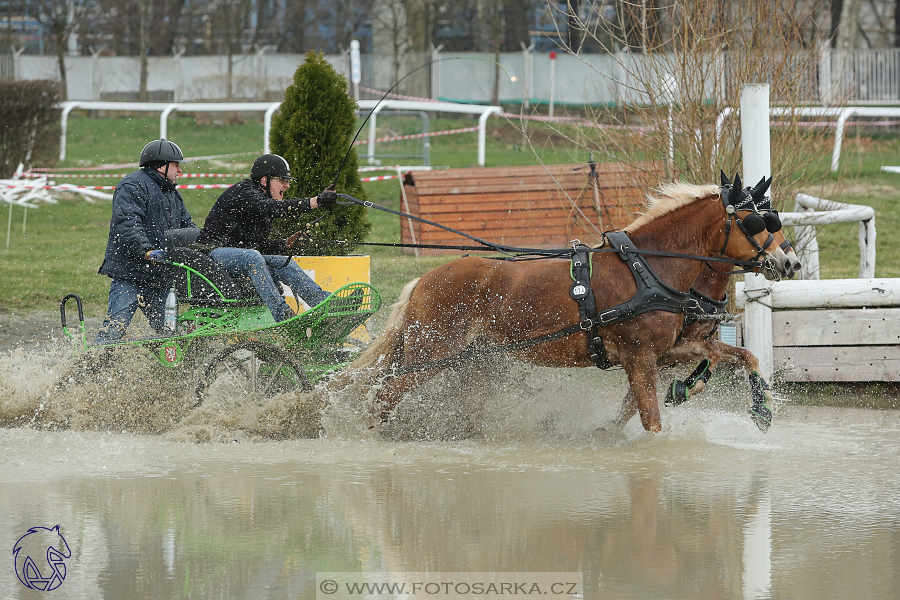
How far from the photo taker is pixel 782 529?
4.76m

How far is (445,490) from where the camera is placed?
17.8 feet

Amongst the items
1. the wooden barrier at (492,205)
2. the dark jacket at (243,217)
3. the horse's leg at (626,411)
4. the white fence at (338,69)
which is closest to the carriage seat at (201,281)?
the dark jacket at (243,217)

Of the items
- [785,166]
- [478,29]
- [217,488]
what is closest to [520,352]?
[217,488]

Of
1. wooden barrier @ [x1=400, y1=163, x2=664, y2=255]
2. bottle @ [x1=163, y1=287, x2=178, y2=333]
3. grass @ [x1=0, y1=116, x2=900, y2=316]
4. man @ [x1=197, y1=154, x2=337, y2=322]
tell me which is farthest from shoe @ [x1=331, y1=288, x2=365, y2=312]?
wooden barrier @ [x1=400, y1=163, x2=664, y2=255]

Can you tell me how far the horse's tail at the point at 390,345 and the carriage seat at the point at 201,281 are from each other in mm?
838

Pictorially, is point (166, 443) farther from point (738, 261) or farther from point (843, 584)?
point (843, 584)

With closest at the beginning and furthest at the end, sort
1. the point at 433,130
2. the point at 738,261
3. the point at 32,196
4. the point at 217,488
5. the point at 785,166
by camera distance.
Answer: the point at 217,488
the point at 738,261
the point at 785,166
the point at 32,196
the point at 433,130

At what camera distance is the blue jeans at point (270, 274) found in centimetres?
675

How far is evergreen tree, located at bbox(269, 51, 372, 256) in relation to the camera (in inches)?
359

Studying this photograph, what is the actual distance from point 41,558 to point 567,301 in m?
3.27

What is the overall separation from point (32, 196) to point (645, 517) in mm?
14056

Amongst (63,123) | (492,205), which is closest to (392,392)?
(492,205)

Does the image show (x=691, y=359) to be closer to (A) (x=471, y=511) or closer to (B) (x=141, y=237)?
(A) (x=471, y=511)

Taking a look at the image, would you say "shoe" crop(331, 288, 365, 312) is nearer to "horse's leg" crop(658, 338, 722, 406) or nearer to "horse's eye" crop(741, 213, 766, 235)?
"horse's leg" crop(658, 338, 722, 406)
